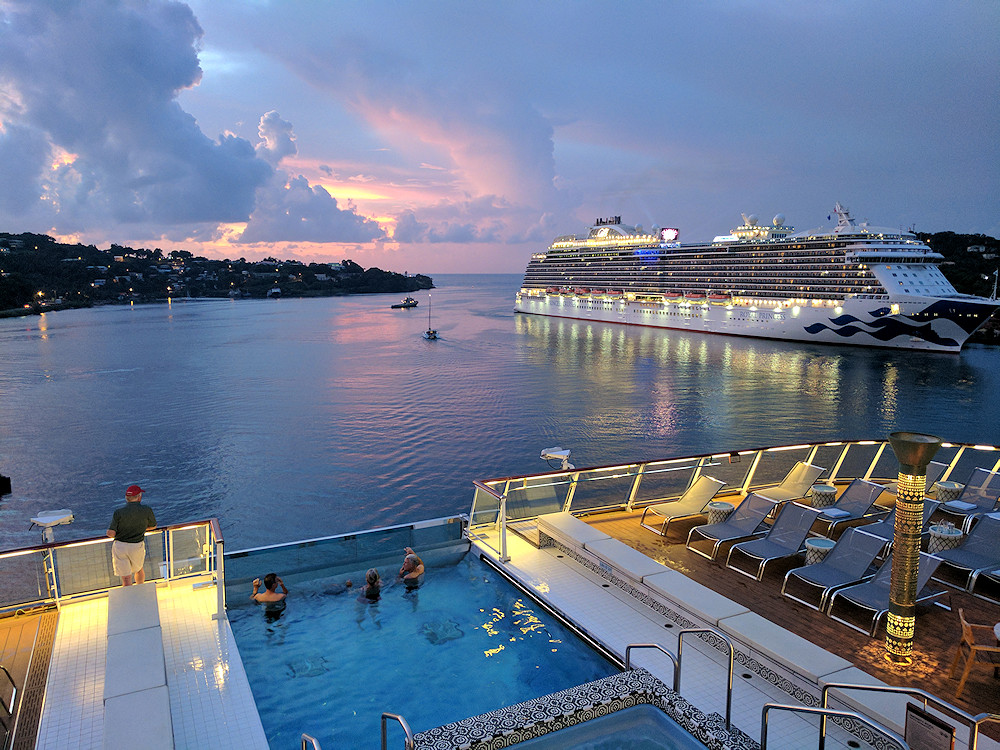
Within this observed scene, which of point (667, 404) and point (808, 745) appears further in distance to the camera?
point (667, 404)

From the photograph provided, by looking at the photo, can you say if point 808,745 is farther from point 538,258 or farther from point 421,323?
point 538,258

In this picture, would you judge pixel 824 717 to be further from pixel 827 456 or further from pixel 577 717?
pixel 827 456

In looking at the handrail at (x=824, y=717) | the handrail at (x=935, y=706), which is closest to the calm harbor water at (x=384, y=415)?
the handrail at (x=824, y=717)

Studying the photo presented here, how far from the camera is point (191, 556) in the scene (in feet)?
22.0

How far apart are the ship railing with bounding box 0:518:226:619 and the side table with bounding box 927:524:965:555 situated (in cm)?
765

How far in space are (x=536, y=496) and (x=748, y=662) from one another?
11.7ft

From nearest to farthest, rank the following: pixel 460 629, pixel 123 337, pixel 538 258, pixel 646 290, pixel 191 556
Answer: pixel 460 629
pixel 191 556
pixel 123 337
pixel 646 290
pixel 538 258

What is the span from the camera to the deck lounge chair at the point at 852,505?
7750mm

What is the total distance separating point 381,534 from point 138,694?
332cm

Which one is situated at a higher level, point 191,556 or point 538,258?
point 538,258

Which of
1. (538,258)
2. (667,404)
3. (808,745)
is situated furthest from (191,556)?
(538,258)

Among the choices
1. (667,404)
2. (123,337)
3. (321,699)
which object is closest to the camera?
(321,699)

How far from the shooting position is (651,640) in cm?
559

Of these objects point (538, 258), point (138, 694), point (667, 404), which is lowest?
point (667, 404)
